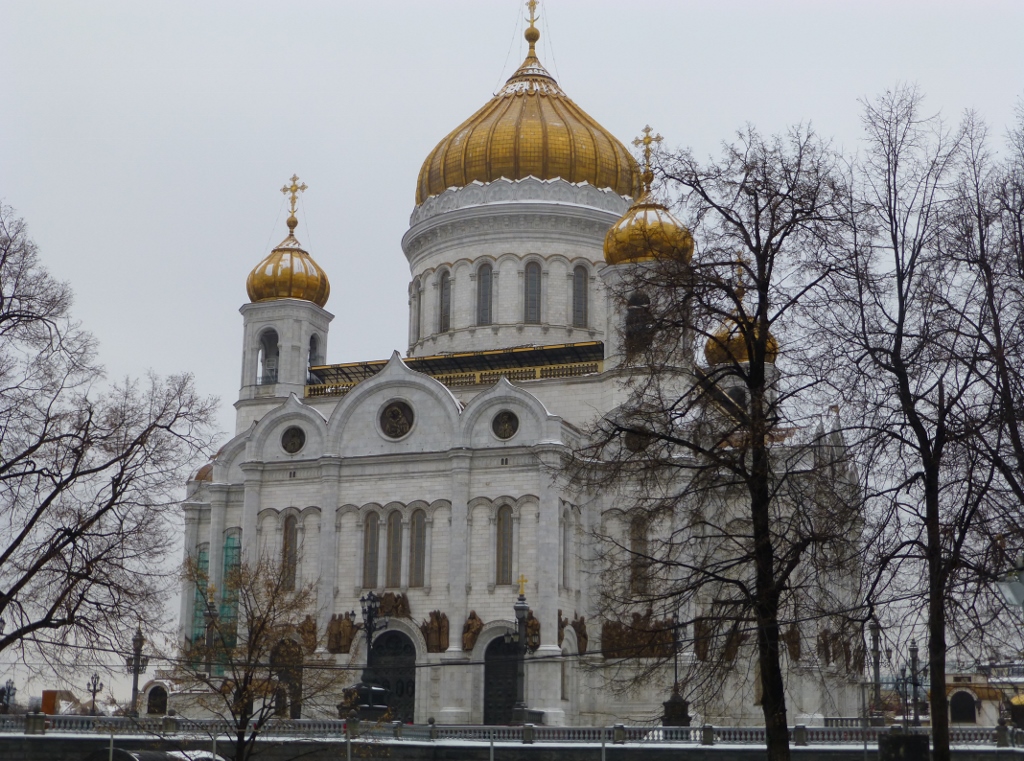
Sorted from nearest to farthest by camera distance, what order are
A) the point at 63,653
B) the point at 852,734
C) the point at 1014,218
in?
1. the point at 1014,218
2. the point at 63,653
3. the point at 852,734

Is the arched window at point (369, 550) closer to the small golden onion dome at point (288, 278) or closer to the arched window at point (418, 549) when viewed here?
the arched window at point (418, 549)

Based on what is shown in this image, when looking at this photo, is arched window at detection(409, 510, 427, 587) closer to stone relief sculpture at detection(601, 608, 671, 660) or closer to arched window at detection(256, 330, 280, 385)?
arched window at detection(256, 330, 280, 385)

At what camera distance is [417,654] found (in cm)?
4134

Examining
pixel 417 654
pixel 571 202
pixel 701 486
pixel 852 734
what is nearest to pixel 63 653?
pixel 701 486

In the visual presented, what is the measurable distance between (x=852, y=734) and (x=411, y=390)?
1873cm

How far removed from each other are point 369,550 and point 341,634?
2.90 meters

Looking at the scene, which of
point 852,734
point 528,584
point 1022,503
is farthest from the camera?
point 528,584

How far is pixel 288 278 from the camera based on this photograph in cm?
4972

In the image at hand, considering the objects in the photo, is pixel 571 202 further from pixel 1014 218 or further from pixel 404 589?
pixel 1014 218

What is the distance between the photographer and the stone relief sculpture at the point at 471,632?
40.5 metres

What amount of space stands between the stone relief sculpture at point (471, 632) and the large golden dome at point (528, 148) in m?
17.5

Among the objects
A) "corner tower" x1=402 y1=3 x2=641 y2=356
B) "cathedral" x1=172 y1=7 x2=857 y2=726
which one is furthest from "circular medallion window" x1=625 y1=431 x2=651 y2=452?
"corner tower" x1=402 y1=3 x2=641 y2=356

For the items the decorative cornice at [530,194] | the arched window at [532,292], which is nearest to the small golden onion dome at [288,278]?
the decorative cornice at [530,194]

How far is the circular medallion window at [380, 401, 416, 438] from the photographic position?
43.8 m
